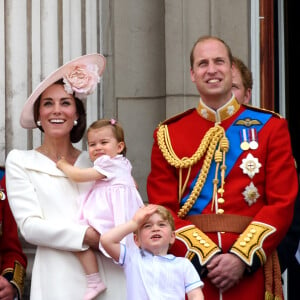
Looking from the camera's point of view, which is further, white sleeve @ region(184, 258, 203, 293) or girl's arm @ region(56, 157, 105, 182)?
girl's arm @ region(56, 157, 105, 182)

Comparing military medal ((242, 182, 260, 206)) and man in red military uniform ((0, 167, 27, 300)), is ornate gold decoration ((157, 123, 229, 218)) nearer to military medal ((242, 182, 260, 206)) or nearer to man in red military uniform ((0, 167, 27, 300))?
military medal ((242, 182, 260, 206))

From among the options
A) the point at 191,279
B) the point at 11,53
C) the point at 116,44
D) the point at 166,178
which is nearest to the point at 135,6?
the point at 116,44

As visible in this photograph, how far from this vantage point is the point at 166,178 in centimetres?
737

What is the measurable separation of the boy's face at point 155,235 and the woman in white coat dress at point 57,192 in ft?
1.16

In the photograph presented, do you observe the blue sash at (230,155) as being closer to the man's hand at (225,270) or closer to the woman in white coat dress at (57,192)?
the man's hand at (225,270)

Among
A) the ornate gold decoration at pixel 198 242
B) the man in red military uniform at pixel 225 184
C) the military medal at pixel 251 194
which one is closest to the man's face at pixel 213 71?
the man in red military uniform at pixel 225 184

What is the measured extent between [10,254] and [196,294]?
1188 millimetres

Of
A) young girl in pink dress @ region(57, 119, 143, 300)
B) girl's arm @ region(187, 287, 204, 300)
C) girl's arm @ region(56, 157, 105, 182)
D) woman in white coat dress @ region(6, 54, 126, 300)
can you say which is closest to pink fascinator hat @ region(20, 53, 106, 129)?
woman in white coat dress @ region(6, 54, 126, 300)

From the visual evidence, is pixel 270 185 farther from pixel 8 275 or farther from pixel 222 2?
pixel 222 2

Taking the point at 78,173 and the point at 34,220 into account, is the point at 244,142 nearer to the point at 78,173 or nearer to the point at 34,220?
the point at 78,173

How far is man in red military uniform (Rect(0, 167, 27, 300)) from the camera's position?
24.5 ft

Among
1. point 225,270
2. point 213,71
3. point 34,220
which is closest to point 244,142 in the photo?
point 213,71

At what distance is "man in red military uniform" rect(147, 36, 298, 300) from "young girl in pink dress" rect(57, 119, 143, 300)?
20cm

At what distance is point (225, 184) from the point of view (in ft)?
23.9
